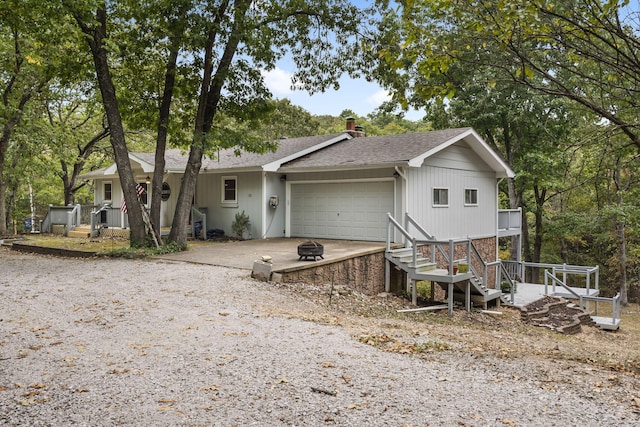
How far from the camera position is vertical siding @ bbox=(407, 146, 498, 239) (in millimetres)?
14664

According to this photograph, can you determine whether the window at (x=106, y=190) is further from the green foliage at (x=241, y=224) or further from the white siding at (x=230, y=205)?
the green foliage at (x=241, y=224)

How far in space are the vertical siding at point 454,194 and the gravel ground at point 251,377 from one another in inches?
323

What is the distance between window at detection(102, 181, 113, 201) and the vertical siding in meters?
13.8

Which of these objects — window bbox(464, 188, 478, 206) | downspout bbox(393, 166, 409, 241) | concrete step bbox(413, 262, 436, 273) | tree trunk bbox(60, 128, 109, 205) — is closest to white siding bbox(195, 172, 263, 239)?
downspout bbox(393, 166, 409, 241)

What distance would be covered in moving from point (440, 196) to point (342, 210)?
10.5 ft

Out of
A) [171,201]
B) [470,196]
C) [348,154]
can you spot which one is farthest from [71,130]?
[470,196]

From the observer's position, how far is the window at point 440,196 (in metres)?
15.3

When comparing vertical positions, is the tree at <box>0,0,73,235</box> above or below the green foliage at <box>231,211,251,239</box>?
above

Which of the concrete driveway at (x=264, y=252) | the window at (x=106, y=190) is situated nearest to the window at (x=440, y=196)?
the concrete driveway at (x=264, y=252)

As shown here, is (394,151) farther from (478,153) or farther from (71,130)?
(71,130)

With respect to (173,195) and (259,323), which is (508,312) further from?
(173,195)

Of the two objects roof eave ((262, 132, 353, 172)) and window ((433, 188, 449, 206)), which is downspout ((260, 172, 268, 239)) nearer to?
roof eave ((262, 132, 353, 172))

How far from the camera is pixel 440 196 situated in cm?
1559

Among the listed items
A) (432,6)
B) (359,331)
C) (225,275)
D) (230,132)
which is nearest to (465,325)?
(359,331)
